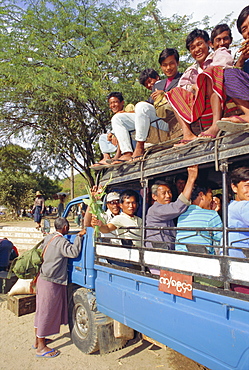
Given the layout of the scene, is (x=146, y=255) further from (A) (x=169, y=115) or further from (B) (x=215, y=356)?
(A) (x=169, y=115)

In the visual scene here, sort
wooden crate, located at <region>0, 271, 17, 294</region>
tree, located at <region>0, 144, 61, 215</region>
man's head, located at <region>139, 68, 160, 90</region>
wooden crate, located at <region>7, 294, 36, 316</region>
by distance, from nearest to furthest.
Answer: man's head, located at <region>139, 68, 160, 90</region>
wooden crate, located at <region>7, 294, 36, 316</region>
wooden crate, located at <region>0, 271, 17, 294</region>
tree, located at <region>0, 144, 61, 215</region>

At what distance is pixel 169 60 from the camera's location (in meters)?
3.76

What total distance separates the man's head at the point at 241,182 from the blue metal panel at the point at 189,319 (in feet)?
2.70

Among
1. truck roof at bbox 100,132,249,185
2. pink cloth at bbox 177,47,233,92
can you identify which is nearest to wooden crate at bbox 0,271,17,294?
truck roof at bbox 100,132,249,185

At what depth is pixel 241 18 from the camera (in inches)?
108

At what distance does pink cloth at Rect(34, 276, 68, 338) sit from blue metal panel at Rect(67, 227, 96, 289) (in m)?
0.29

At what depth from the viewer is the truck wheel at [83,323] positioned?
3.70 metres

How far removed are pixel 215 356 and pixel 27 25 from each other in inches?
430

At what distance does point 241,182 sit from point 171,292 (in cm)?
107

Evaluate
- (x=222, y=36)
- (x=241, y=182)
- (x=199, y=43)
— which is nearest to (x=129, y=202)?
(x=241, y=182)

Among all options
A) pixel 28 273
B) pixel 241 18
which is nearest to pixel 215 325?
pixel 241 18

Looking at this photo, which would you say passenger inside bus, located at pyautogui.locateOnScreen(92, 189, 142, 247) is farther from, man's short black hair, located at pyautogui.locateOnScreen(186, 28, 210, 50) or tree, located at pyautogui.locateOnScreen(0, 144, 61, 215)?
tree, located at pyautogui.locateOnScreen(0, 144, 61, 215)

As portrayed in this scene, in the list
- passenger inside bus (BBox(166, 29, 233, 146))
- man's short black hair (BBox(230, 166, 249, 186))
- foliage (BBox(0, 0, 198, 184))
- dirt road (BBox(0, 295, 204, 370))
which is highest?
foliage (BBox(0, 0, 198, 184))

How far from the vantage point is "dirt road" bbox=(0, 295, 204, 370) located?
3.58m
